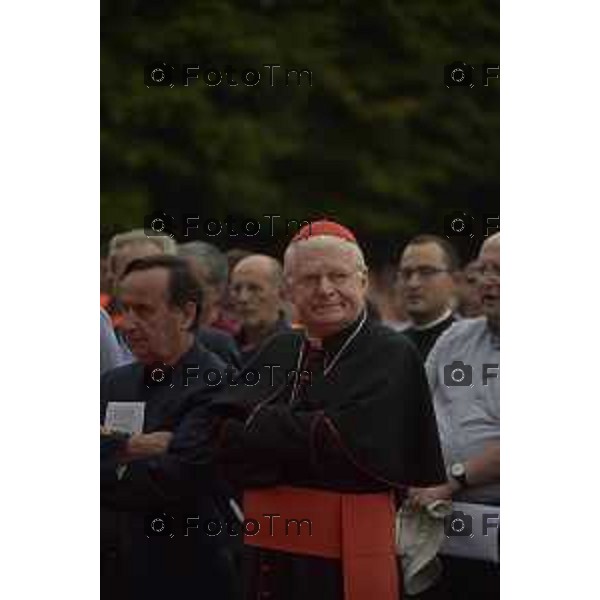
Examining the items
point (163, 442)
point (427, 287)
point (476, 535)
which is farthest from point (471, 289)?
point (163, 442)

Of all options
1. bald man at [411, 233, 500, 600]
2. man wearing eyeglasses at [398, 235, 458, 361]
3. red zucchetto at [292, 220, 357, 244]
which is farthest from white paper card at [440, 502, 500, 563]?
red zucchetto at [292, 220, 357, 244]

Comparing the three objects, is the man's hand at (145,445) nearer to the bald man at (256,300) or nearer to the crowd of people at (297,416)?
the crowd of people at (297,416)

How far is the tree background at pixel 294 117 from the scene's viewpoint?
3801 millimetres

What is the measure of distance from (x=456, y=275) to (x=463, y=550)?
647 millimetres

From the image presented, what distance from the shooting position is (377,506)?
148 inches

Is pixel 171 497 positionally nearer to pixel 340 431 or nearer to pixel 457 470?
pixel 340 431

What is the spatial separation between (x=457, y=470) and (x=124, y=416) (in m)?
0.81

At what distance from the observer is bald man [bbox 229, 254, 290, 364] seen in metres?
3.83

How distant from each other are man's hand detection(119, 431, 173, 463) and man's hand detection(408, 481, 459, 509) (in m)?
0.60

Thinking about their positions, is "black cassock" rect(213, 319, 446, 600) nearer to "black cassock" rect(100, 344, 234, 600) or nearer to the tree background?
"black cassock" rect(100, 344, 234, 600)

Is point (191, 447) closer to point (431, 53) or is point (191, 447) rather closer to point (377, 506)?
Result: point (377, 506)

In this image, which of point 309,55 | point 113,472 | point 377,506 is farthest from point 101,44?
point 377,506

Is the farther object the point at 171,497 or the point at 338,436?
the point at 171,497

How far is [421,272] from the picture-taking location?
3805 mm
